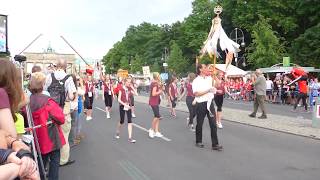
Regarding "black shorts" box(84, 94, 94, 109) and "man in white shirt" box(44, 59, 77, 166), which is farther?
"black shorts" box(84, 94, 94, 109)

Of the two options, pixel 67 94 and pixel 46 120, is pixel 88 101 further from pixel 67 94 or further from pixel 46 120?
pixel 46 120

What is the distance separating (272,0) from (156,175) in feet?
167

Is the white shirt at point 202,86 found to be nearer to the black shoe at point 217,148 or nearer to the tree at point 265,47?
the black shoe at point 217,148

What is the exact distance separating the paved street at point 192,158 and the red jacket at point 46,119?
6.71 feet

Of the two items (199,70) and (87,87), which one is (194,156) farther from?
(87,87)

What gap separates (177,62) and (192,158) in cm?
6950

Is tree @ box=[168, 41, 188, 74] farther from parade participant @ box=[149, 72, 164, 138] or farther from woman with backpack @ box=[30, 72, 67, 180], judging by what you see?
woman with backpack @ box=[30, 72, 67, 180]

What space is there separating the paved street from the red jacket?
205cm

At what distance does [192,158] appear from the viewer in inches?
370

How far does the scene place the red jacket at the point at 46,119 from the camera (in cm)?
580

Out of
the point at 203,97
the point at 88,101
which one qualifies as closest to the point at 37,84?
the point at 203,97

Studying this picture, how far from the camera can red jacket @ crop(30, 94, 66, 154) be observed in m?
5.80

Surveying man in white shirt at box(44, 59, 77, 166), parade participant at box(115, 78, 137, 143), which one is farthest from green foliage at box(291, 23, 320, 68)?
man in white shirt at box(44, 59, 77, 166)

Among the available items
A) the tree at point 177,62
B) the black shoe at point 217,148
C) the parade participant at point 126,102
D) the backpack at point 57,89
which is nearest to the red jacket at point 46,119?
the backpack at point 57,89
